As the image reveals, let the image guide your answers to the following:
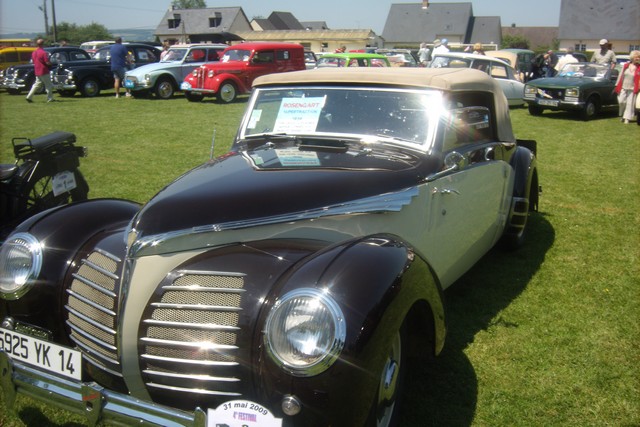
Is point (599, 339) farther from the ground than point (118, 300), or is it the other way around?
point (118, 300)

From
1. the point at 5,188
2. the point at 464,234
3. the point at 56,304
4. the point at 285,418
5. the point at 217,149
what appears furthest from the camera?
the point at 217,149

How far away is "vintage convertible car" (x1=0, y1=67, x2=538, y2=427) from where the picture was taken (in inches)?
79.7

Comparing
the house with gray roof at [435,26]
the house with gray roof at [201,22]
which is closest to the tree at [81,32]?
the house with gray roof at [201,22]

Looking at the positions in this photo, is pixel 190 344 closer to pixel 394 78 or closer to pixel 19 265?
pixel 19 265

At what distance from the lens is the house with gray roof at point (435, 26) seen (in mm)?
73500

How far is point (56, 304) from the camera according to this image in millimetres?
2705

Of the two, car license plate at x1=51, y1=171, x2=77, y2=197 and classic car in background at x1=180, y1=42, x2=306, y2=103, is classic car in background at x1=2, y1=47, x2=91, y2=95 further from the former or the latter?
car license plate at x1=51, y1=171, x2=77, y2=197

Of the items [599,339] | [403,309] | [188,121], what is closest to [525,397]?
[599,339]

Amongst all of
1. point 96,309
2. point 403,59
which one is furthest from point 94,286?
point 403,59

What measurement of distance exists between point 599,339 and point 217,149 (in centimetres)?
736

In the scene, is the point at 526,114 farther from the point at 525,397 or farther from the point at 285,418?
the point at 285,418

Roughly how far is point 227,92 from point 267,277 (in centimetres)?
1504

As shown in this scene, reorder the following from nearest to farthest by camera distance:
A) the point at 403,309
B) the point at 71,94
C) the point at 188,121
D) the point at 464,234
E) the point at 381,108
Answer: the point at 403,309, the point at 381,108, the point at 464,234, the point at 188,121, the point at 71,94

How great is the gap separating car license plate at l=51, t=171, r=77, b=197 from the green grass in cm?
140
